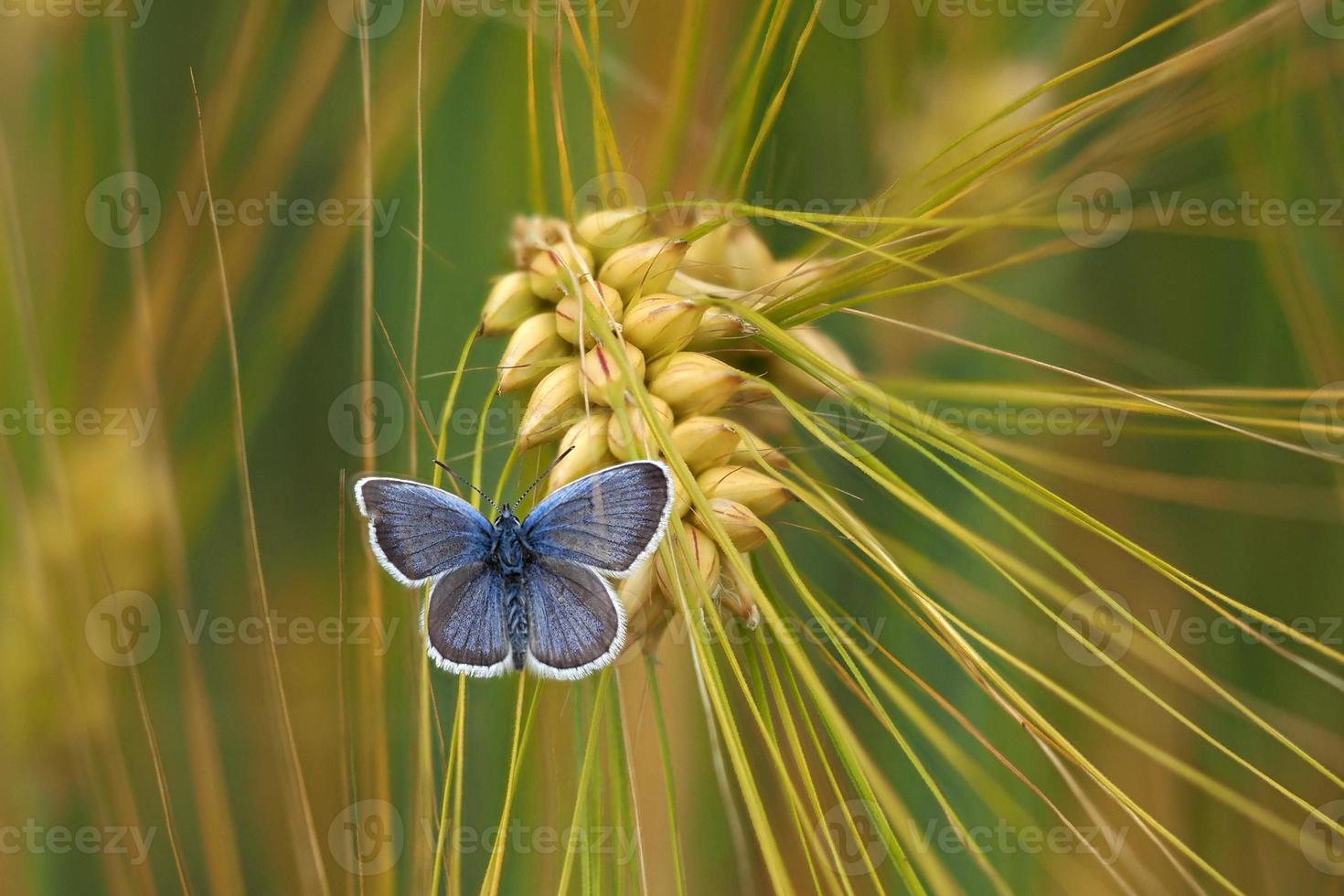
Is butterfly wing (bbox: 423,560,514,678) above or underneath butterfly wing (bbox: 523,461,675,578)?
underneath

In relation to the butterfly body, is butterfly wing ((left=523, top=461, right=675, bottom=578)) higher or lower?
higher

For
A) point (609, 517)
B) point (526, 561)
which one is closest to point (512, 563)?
point (526, 561)

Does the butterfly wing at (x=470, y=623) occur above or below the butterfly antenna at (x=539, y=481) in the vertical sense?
below

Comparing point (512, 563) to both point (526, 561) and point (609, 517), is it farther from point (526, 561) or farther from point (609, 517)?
point (609, 517)
